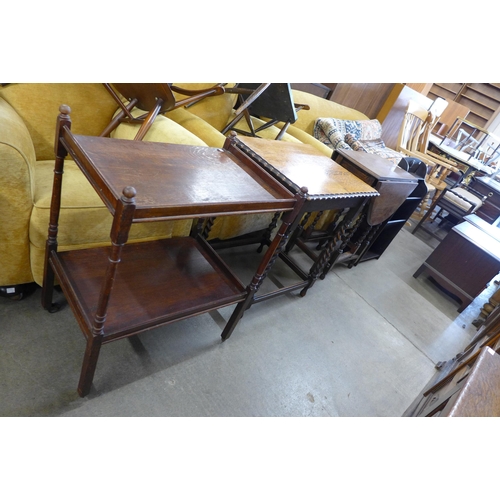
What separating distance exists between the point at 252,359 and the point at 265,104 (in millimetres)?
1672

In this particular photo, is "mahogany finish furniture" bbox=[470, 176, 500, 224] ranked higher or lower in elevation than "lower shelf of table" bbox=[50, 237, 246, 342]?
higher

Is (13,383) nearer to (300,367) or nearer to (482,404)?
(300,367)

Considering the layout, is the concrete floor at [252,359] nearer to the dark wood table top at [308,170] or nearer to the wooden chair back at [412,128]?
the dark wood table top at [308,170]

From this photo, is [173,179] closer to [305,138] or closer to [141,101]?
[141,101]

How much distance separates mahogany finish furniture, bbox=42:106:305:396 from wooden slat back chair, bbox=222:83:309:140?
848mm

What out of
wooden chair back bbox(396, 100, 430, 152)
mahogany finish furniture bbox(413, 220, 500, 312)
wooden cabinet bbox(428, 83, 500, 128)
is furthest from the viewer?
wooden cabinet bbox(428, 83, 500, 128)

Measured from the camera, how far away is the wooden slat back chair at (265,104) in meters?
1.97

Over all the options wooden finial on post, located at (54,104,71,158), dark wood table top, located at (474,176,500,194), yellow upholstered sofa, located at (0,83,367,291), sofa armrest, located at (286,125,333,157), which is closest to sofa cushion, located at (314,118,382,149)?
sofa armrest, located at (286,125,333,157)

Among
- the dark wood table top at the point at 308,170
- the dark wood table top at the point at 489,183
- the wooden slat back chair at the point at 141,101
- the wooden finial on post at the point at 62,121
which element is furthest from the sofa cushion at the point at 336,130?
the wooden finial on post at the point at 62,121

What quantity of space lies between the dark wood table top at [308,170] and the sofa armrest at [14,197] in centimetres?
79

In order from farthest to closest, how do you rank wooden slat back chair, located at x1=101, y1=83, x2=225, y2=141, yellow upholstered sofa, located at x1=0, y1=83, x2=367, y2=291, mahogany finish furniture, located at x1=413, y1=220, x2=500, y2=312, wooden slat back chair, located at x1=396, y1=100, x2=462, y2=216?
1. wooden slat back chair, located at x1=396, y1=100, x2=462, y2=216
2. mahogany finish furniture, located at x1=413, y1=220, x2=500, y2=312
3. wooden slat back chair, located at x1=101, y1=83, x2=225, y2=141
4. yellow upholstered sofa, located at x1=0, y1=83, x2=367, y2=291

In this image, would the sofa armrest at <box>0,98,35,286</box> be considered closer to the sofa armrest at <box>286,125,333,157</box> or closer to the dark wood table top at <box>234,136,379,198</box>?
the dark wood table top at <box>234,136,379,198</box>

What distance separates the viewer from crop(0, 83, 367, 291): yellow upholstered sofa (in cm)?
103

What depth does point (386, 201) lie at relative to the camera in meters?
1.84
